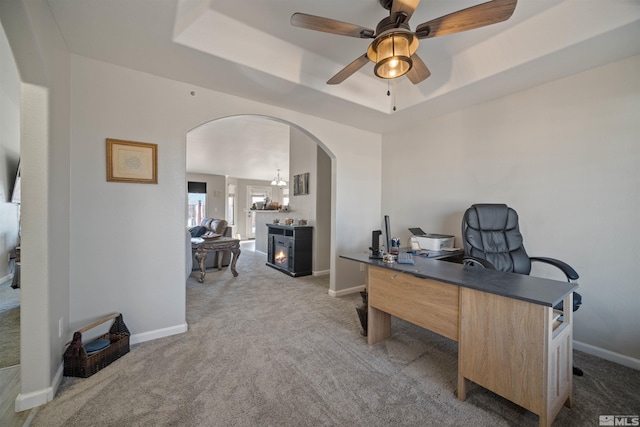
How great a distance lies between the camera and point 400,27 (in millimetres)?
1580

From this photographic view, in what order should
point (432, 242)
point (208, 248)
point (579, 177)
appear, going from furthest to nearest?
point (208, 248) → point (432, 242) → point (579, 177)

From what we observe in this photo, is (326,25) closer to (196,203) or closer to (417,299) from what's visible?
(417,299)

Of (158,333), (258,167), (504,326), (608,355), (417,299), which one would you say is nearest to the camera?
(504,326)

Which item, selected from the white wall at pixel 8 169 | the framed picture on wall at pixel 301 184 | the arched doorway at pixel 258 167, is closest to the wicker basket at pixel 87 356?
the arched doorway at pixel 258 167

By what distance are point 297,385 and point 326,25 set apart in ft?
7.63

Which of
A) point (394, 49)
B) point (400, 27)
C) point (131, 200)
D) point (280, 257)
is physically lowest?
point (280, 257)

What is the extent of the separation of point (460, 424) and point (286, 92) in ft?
9.68

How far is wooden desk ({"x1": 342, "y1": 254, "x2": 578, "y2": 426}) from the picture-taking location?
132cm

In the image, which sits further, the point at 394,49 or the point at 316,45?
the point at 316,45

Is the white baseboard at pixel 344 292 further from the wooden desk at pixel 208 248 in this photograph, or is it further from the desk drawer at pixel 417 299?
the wooden desk at pixel 208 248

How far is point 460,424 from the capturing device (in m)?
1.45

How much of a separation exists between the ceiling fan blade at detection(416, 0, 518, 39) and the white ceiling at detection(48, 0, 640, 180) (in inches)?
20.5

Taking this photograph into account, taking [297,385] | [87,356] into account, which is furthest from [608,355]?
[87,356]

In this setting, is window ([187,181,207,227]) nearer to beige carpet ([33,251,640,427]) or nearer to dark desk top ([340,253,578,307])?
beige carpet ([33,251,640,427])
